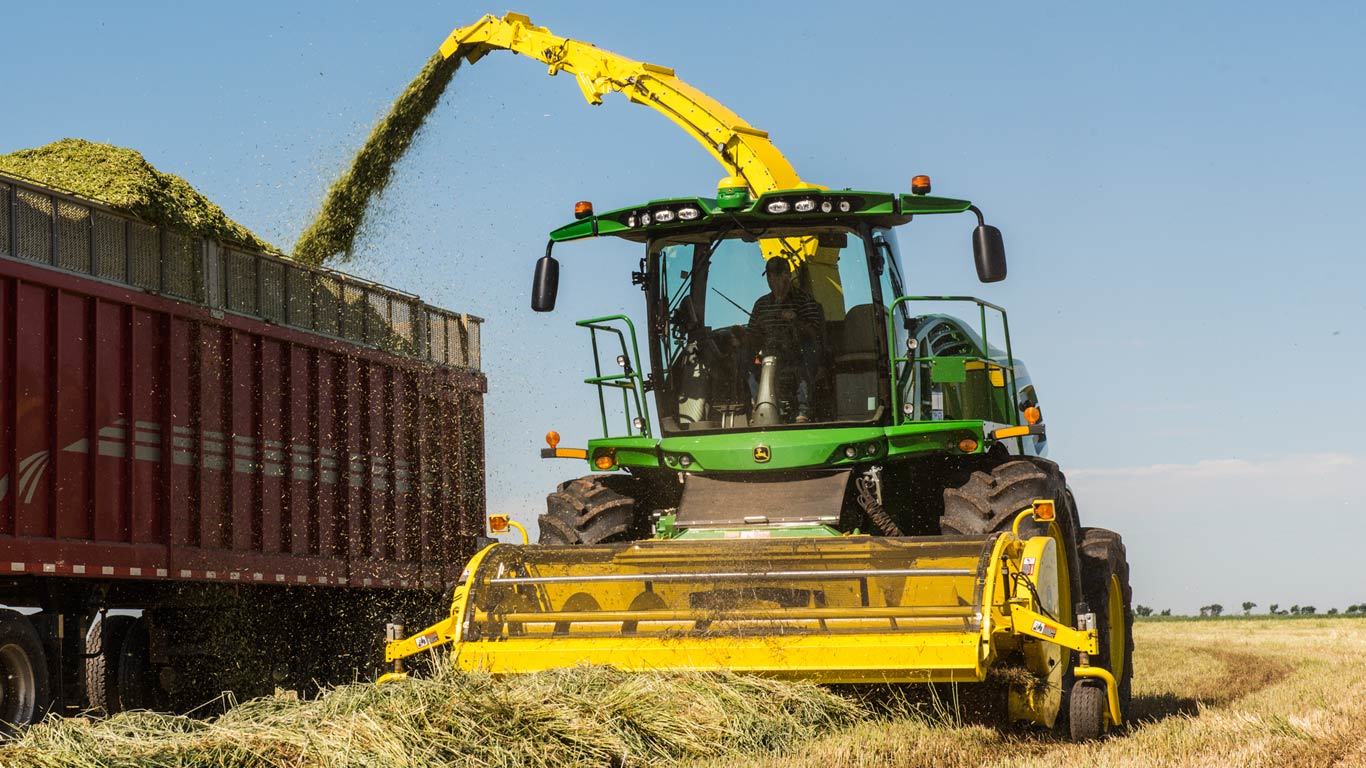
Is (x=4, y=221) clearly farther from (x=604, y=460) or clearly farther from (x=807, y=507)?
(x=807, y=507)

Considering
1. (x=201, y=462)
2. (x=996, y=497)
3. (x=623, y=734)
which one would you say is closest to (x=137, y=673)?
(x=201, y=462)

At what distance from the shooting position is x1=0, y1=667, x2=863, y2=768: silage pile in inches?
225

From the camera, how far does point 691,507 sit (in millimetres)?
7992

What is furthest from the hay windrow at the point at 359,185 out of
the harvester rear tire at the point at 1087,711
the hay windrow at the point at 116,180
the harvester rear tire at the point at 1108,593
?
the harvester rear tire at the point at 1087,711

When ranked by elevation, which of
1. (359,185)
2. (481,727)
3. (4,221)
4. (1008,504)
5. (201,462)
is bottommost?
(481,727)

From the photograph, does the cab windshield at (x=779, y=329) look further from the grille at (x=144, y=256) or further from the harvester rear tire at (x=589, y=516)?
the grille at (x=144, y=256)

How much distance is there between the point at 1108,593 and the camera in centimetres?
831

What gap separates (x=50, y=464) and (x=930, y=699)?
524 cm

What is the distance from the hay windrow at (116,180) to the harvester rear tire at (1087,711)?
6325 millimetres

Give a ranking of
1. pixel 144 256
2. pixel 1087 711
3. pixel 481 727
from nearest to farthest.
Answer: pixel 481 727
pixel 1087 711
pixel 144 256

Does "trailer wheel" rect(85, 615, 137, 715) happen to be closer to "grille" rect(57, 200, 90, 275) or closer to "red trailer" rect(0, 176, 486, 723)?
"red trailer" rect(0, 176, 486, 723)

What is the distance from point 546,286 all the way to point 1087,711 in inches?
130

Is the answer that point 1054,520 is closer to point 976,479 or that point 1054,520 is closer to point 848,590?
point 976,479

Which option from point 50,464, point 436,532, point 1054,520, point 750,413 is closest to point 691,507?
point 750,413
